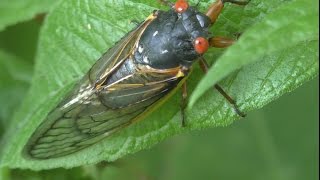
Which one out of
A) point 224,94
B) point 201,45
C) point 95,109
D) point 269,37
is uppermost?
point 269,37

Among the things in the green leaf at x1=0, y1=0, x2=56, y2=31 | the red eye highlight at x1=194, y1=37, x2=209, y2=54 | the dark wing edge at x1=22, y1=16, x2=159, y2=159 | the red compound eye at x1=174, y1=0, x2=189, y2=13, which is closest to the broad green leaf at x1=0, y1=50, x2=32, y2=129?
the green leaf at x1=0, y1=0, x2=56, y2=31

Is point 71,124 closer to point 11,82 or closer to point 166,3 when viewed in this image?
point 166,3

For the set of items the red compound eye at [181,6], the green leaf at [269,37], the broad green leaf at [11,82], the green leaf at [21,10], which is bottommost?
the broad green leaf at [11,82]

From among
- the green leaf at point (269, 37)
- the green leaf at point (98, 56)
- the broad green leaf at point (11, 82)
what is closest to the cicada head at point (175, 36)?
the green leaf at point (98, 56)

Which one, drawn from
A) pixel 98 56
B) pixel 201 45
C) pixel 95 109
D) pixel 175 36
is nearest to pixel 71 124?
pixel 95 109

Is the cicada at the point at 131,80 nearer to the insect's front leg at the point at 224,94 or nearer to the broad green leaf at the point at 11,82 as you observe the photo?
the insect's front leg at the point at 224,94

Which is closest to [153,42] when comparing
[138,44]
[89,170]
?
[138,44]
